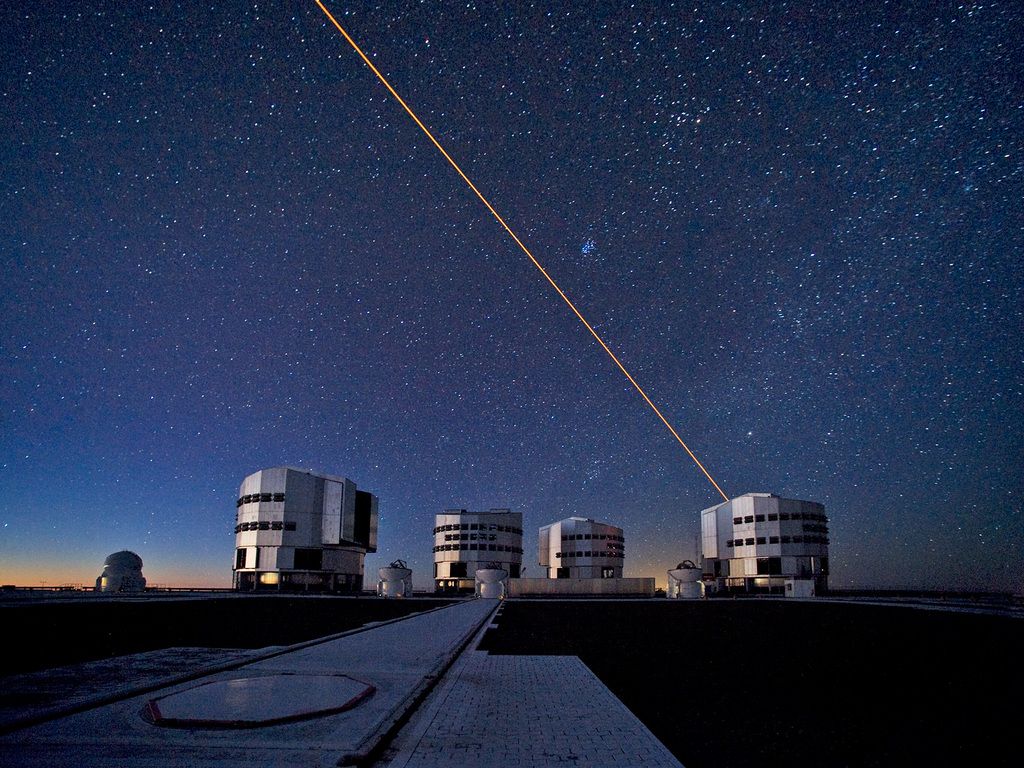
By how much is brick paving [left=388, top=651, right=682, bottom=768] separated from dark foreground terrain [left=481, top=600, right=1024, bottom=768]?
1.22 feet

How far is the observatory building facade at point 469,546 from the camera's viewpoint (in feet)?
322

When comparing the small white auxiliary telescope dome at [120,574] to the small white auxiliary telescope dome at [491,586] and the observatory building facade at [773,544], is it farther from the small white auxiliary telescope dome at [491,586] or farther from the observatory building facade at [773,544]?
the observatory building facade at [773,544]

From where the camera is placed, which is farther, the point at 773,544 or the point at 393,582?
the point at 773,544

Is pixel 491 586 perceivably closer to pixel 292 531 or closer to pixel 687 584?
pixel 687 584

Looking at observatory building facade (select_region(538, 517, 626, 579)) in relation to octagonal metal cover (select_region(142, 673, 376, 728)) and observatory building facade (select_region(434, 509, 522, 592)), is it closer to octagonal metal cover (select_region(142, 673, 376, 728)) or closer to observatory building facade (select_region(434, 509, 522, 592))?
observatory building facade (select_region(434, 509, 522, 592))

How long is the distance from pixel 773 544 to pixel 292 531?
59.9 m

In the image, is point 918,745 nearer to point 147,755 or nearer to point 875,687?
point 875,687

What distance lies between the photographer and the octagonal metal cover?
685 cm

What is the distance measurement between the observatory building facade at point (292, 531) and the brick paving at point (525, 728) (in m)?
68.8

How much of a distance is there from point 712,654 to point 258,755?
12630mm

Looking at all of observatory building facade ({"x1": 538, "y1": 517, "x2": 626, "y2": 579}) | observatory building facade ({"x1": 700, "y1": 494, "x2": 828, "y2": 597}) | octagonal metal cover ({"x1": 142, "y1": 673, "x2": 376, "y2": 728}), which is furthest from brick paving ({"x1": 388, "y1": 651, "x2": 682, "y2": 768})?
observatory building facade ({"x1": 538, "y1": 517, "x2": 626, "y2": 579})

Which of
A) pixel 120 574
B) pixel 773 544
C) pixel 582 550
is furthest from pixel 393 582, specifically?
pixel 773 544

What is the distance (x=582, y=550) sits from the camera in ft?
349

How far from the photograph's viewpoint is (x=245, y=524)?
2982 inches
